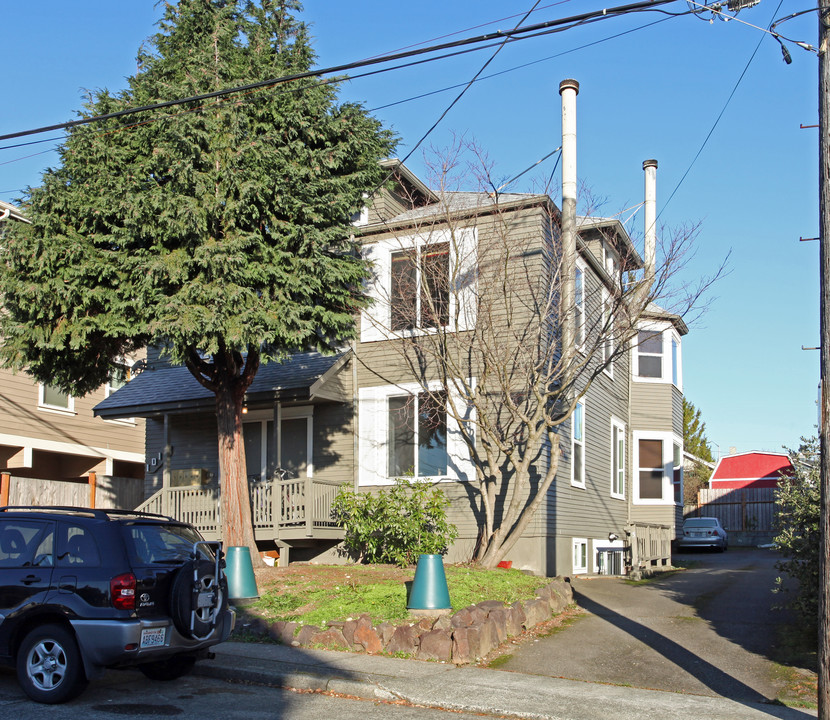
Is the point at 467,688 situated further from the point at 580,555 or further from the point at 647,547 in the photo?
the point at 647,547

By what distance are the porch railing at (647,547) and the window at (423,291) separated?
6.02m

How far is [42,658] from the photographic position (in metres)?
7.53

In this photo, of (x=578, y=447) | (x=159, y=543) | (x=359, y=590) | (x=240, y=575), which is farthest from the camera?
Answer: (x=578, y=447)

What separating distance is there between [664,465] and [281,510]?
12562 millimetres

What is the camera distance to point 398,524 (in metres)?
14.7

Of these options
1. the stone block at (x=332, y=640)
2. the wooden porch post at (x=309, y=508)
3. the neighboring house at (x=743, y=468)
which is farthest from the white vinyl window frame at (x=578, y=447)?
the neighboring house at (x=743, y=468)

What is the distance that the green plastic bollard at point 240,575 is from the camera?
12.2 meters

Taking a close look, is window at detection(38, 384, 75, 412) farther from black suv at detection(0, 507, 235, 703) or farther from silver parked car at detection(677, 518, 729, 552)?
silver parked car at detection(677, 518, 729, 552)

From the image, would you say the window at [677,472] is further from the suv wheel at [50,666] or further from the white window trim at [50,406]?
the suv wheel at [50,666]

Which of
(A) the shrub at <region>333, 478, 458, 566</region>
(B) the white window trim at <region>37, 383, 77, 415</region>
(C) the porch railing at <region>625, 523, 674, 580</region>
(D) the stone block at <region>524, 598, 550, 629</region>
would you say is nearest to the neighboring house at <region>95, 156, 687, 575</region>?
(C) the porch railing at <region>625, 523, 674, 580</region>

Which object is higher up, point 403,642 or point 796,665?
point 403,642

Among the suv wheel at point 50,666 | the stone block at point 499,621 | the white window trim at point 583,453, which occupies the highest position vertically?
the white window trim at point 583,453

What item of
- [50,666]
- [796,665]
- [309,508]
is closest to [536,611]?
[796,665]

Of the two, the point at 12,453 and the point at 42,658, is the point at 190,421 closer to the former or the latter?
the point at 12,453
